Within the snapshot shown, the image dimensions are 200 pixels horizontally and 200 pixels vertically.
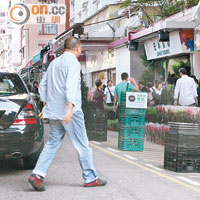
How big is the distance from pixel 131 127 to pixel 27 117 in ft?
13.3

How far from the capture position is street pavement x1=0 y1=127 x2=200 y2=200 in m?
6.31

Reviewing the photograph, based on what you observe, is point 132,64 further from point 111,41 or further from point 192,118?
point 192,118

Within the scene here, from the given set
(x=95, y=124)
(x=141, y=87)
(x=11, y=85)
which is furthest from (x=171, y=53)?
(x=11, y=85)

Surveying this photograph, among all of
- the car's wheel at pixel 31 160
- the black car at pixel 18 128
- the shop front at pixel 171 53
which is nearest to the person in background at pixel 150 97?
the shop front at pixel 171 53

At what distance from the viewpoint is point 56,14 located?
30.3 meters

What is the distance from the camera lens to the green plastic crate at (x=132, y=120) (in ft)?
36.0

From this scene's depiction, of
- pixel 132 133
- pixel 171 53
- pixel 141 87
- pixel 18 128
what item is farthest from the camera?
pixel 171 53

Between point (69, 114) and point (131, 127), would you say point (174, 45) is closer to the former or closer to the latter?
point (131, 127)

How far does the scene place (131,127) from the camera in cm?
1101

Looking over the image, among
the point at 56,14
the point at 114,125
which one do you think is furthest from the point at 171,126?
the point at 56,14

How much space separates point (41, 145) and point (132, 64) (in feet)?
59.3

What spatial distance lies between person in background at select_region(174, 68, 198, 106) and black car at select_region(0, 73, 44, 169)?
7068mm

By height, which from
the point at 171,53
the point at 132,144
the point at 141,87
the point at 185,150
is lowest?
the point at 132,144

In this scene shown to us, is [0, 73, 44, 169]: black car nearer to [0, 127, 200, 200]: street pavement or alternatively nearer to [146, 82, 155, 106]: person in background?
[0, 127, 200, 200]: street pavement
